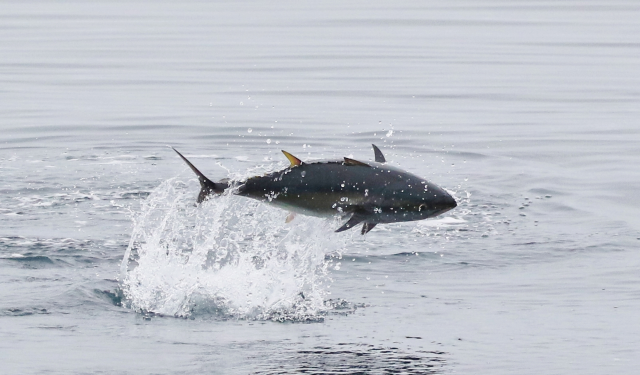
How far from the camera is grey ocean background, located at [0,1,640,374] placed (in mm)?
7191

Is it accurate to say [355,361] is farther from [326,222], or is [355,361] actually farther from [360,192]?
[326,222]

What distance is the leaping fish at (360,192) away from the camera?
7184 mm

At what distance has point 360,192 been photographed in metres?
7.18

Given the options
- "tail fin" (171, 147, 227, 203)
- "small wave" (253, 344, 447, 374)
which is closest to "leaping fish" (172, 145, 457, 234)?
"tail fin" (171, 147, 227, 203)

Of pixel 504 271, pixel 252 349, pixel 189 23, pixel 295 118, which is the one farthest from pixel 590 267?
pixel 189 23

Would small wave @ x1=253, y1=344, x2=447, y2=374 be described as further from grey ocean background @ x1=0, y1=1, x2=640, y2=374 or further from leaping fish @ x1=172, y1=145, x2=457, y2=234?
leaping fish @ x1=172, y1=145, x2=457, y2=234

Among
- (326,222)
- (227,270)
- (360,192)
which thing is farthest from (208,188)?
(227,270)

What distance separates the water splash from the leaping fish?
1.84 feet

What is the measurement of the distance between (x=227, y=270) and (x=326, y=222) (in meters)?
1.21

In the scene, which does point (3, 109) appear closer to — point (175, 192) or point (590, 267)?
point (175, 192)

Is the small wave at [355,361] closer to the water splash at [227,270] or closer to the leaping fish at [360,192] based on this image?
the leaping fish at [360,192]

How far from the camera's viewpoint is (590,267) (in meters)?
9.27

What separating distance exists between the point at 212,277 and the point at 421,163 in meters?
5.81

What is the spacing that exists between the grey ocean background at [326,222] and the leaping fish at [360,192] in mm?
797
